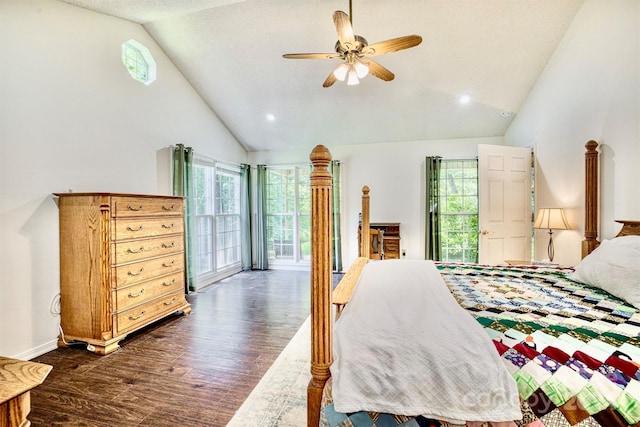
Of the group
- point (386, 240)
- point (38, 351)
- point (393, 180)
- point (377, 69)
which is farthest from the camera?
point (393, 180)

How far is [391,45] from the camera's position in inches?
90.7

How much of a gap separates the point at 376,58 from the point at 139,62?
2.90 m

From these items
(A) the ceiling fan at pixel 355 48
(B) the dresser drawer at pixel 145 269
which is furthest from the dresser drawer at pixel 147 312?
(A) the ceiling fan at pixel 355 48

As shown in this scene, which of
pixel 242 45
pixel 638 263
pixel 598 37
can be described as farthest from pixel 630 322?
pixel 242 45

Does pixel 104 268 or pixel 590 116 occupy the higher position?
pixel 590 116

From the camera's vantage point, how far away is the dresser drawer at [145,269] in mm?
2576

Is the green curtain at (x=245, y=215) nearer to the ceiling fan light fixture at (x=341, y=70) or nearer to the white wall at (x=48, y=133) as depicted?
the white wall at (x=48, y=133)

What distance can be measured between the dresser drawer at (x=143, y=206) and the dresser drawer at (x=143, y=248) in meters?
0.26

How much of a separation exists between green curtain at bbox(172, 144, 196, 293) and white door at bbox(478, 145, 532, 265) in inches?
154

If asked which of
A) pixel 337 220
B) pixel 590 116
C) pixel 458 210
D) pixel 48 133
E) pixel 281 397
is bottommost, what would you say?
pixel 281 397

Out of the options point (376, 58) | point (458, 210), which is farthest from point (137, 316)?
point (458, 210)

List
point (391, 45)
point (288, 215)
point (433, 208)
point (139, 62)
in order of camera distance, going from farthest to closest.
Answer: point (288, 215) → point (433, 208) → point (139, 62) → point (391, 45)

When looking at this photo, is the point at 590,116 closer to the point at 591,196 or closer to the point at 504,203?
A: the point at 591,196

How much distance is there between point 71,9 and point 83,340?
9.69ft
